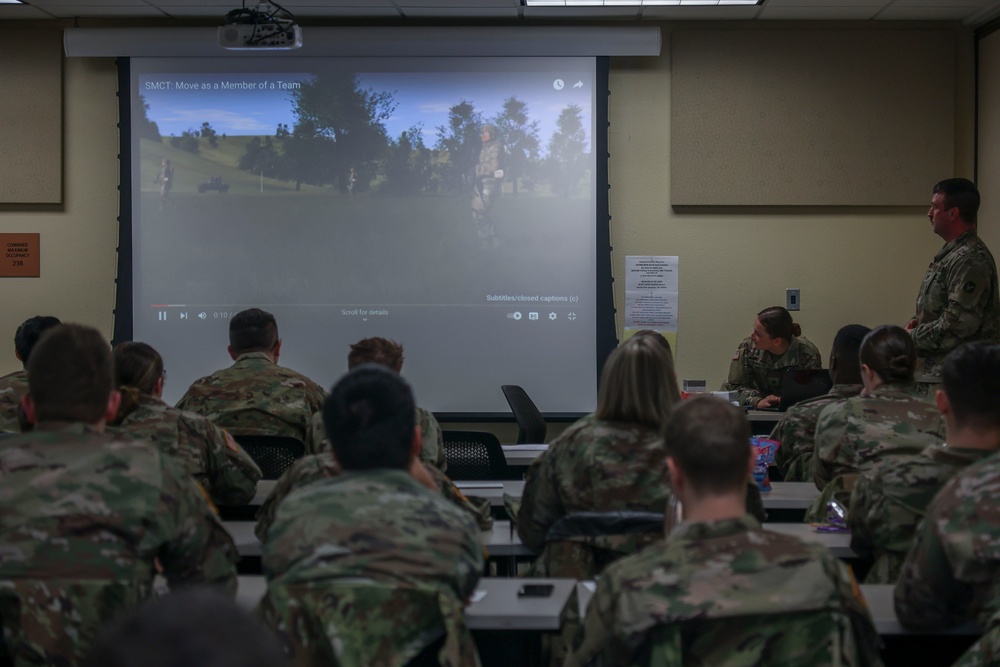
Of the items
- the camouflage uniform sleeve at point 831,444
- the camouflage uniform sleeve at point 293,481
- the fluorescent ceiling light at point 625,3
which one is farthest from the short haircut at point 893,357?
the fluorescent ceiling light at point 625,3

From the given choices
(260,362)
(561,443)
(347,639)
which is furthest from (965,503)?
(260,362)

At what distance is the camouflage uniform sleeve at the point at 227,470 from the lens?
2897mm

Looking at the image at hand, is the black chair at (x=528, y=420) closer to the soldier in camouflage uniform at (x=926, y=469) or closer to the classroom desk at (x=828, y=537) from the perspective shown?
the classroom desk at (x=828, y=537)

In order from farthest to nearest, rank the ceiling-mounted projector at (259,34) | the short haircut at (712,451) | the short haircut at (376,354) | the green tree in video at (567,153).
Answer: the green tree in video at (567,153), the ceiling-mounted projector at (259,34), the short haircut at (376,354), the short haircut at (712,451)

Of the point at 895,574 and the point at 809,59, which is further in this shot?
the point at 809,59

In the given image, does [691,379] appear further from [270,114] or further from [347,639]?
[347,639]

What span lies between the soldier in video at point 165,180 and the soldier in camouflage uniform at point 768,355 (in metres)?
3.86

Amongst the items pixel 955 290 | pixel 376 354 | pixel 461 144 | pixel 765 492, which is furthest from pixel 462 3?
pixel 765 492

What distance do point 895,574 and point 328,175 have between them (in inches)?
186

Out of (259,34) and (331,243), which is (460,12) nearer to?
(259,34)

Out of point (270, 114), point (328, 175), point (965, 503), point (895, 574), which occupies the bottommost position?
point (895, 574)

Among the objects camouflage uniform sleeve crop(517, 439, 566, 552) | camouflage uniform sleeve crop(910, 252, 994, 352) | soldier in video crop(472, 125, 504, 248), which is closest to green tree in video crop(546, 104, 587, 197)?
soldier in video crop(472, 125, 504, 248)

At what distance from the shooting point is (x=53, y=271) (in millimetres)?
6324

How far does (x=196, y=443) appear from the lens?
290 centimetres
